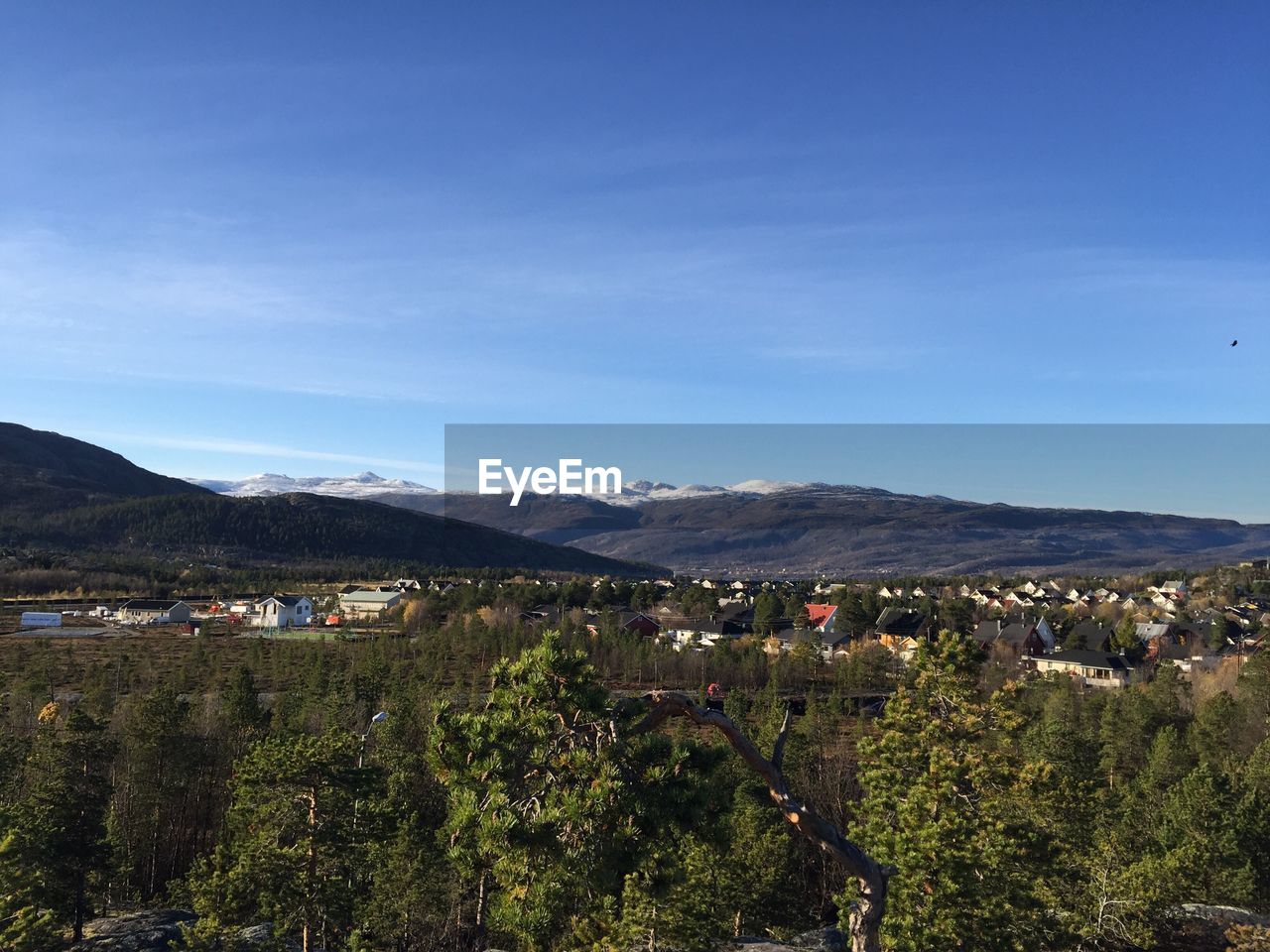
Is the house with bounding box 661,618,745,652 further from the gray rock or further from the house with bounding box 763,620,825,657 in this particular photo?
the gray rock

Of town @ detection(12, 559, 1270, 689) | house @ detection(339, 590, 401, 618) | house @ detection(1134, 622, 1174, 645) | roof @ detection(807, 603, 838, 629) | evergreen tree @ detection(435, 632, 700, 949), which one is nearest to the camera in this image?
evergreen tree @ detection(435, 632, 700, 949)

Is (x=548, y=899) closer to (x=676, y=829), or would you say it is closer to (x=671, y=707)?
(x=676, y=829)

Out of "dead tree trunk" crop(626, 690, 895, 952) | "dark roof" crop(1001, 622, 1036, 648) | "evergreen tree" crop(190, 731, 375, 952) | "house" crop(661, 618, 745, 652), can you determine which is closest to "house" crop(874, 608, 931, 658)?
"dark roof" crop(1001, 622, 1036, 648)

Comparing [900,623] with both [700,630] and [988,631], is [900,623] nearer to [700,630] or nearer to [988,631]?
[988,631]

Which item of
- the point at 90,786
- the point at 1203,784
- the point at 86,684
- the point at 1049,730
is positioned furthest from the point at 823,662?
the point at 90,786

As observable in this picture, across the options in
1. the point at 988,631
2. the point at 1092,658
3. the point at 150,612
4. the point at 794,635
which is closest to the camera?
the point at 1092,658

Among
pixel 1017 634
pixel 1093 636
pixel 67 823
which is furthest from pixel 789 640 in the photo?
pixel 67 823
